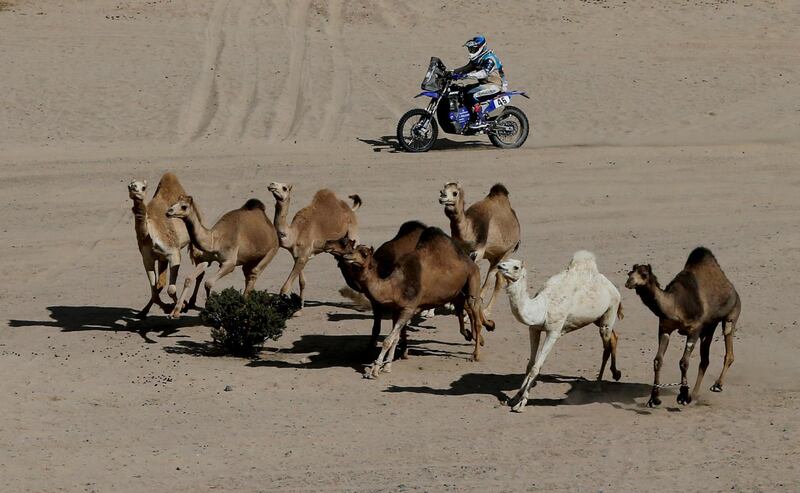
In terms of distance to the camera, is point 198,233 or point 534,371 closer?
point 534,371

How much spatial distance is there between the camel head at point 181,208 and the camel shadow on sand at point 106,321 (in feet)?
4.93

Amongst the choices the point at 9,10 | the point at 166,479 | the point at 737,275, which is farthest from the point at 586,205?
the point at 9,10

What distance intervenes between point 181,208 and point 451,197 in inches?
117

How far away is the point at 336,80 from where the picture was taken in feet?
101

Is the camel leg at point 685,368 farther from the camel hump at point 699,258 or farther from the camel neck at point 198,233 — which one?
the camel neck at point 198,233

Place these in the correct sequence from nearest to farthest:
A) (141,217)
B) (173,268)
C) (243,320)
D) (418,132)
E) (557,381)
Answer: (557,381) → (243,320) → (141,217) → (173,268) → (418,132)

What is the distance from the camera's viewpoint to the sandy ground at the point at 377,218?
12133mm

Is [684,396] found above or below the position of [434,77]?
below

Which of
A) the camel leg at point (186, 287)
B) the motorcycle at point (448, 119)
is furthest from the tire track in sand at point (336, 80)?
the camel leg at point (186, 287)

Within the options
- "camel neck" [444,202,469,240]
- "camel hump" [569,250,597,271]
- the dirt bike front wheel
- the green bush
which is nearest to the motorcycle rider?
the dirt bike front wheel

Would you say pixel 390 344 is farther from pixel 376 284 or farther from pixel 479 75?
pixel 479 75

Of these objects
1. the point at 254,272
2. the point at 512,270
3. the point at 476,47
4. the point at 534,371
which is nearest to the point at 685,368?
the point at 534,371

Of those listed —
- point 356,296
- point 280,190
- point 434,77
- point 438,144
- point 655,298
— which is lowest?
point 356,296

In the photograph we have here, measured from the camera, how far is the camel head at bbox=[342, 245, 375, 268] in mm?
13828
